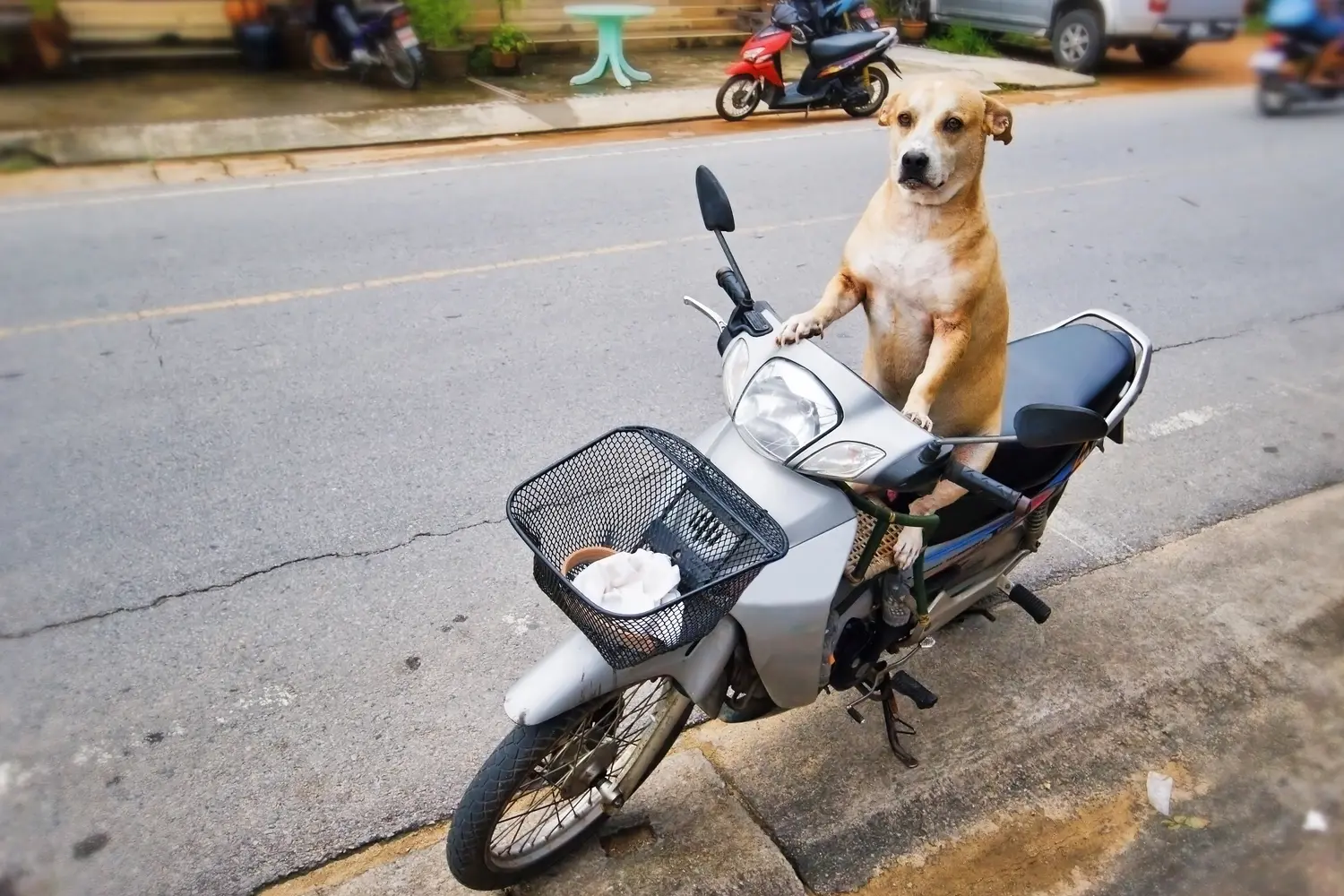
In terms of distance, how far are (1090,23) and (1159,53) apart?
1107 millimetres

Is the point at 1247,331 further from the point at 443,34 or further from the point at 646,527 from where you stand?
the point at 443,34

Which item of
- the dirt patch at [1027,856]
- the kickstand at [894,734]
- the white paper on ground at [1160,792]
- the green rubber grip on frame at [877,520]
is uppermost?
the green rubber grip on frame at [877,520]

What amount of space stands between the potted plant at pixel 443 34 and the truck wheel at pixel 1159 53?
28.9 feet

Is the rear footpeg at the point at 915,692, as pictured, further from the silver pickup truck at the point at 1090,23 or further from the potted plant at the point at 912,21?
the potted plant at the point at 912,21

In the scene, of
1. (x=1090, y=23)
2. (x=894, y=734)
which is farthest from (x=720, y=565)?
(x=1090, y=23)

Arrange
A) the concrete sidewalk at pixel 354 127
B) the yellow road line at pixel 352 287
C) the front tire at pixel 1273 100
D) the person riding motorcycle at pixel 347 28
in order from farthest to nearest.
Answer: the person riding motorcycle at pixel 347 28 < the front tire at pixel 1273 100 < the concrete sidewalk at pixel 354 127 < the yellow road line at pixel 352 287

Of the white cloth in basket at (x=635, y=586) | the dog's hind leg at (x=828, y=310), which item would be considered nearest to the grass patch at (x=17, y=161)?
the dog's hind leg at (x=828, y=310)

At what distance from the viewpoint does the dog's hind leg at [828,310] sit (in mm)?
2162

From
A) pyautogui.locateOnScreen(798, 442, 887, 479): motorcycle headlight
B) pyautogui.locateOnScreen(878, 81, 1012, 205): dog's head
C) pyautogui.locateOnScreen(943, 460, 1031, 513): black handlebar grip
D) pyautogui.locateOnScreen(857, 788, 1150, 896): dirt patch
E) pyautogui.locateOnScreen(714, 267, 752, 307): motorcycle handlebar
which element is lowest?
pyautogui.locateOnScreen(857, 788, 1150, 896): dirt patch

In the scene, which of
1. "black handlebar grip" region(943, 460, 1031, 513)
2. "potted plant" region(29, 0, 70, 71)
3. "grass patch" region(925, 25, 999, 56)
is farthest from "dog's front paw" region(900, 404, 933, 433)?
"grass patch" region(925, 25, 999, 56)

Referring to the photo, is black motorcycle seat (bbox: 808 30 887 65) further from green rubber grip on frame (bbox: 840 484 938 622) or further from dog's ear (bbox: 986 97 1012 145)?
green rubber grip on frame (bbox: 840 484 938 622)

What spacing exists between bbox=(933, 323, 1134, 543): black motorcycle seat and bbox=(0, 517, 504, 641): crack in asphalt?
1.78 meters

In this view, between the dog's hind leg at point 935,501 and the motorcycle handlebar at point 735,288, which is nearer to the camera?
the dog's hind leg at point 935,501

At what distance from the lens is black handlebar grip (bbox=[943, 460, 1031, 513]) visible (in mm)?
1927
